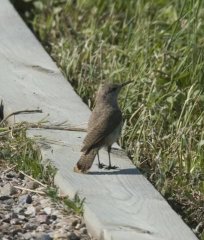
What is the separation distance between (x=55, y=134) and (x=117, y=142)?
0.56 metres

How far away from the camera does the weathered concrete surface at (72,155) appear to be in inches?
211

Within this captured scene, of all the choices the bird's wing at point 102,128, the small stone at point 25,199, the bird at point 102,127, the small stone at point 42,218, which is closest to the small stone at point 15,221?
the small stone at point 42,218

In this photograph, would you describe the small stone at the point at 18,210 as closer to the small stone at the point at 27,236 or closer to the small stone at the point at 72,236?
the small stone at the point at 27,236

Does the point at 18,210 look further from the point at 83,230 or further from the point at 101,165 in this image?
the point at 101,165

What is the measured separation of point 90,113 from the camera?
6.95 meters

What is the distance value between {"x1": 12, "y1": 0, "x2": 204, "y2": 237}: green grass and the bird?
25 cm

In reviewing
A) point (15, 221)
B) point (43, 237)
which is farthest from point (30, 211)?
point (43, 237)

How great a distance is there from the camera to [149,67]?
7.99 metres

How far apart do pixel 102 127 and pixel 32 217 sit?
3.51ft

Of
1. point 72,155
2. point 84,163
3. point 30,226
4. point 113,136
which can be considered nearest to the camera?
point 30,226

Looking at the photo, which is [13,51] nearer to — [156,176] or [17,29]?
[17,29]

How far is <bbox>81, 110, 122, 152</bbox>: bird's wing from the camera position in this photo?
6.36 metres

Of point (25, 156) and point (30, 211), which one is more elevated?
point (25, 156)

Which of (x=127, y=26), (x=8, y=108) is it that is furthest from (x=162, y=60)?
(x=8, y=108)
